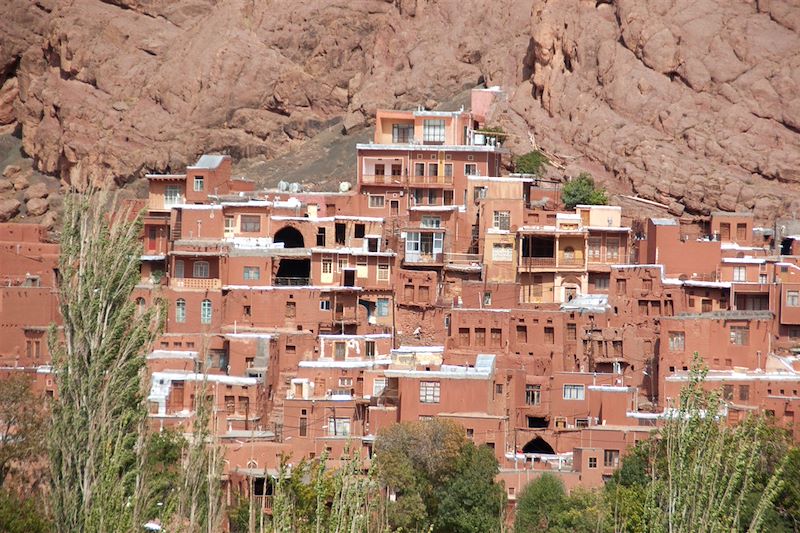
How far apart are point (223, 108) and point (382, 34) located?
26.1 feet

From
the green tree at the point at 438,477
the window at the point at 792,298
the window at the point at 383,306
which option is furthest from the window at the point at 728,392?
the window at the point at 383,306

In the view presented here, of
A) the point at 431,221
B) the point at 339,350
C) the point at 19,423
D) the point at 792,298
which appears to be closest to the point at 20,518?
the point at 19,423

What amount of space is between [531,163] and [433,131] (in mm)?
3956

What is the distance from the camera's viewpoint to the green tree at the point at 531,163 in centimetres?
6956

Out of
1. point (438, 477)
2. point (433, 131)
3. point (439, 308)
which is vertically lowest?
point (438, 477)

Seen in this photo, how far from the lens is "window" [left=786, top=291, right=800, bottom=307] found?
59719 mm

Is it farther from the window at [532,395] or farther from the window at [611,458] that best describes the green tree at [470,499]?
the window at [532,395]

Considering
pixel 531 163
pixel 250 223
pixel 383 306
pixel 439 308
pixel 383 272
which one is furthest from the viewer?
pixel 531 163

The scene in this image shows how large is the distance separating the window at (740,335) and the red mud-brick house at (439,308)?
Result: 5cm

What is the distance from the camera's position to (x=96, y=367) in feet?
115

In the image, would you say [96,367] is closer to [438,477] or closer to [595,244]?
[438,477]

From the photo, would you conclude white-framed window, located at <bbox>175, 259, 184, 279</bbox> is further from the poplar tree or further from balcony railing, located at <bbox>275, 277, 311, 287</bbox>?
the poplar tree

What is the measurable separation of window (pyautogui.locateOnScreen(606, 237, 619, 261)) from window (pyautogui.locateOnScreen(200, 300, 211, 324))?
45.7 feet

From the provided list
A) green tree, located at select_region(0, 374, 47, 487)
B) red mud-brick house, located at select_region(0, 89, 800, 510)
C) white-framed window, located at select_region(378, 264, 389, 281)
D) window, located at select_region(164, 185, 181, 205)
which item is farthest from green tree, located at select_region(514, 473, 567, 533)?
window, located at select_region(164, 185, 181, 205)
